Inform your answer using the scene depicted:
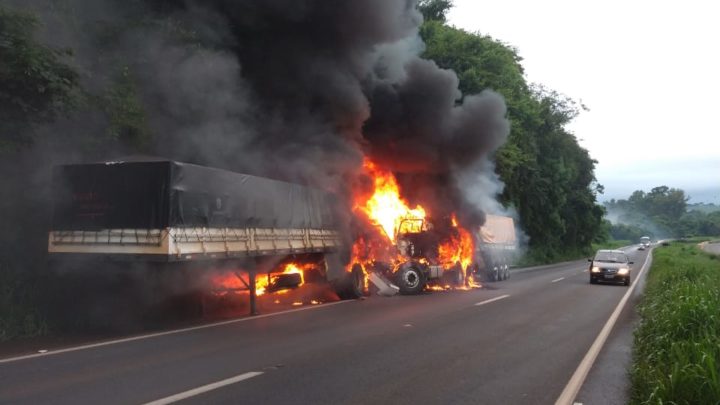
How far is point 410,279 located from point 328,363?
975cm

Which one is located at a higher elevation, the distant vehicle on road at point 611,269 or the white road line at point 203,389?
the distant vehicle on road at point 611,269

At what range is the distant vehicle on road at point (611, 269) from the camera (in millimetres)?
20859

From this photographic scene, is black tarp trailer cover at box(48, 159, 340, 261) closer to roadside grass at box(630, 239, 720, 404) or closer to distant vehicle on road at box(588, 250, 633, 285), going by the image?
roadside grass at box(630, 239, 720, 404)

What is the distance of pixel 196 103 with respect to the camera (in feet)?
49.7

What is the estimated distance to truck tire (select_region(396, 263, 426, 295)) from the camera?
54.9 ft

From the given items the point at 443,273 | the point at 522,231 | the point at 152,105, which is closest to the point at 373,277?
the point at 443,273

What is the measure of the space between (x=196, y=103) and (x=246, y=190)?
469 centimetres

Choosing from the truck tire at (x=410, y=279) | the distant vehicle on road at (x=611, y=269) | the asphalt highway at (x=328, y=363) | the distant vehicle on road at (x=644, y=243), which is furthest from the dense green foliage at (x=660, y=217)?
the asphalt highway at (x=328, y=363)

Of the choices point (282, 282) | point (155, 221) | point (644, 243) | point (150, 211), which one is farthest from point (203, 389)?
point (644, 243)

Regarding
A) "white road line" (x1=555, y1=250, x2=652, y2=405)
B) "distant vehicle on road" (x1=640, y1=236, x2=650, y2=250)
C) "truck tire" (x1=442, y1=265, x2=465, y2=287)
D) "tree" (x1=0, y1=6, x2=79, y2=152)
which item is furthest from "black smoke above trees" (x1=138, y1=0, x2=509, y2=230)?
→ "distant vehicle on road" (x1=640, y1=236, x2=650, y2=250)

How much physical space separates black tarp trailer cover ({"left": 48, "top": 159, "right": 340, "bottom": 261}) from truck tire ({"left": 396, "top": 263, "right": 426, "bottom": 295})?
20.4 feet

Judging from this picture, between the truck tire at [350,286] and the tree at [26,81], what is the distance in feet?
24.3

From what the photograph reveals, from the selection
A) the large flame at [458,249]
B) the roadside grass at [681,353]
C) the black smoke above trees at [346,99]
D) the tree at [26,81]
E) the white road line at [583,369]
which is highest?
the black smoke above trees at [346,99]

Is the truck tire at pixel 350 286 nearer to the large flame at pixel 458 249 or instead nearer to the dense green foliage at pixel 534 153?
the large flame at pixel 458 249
